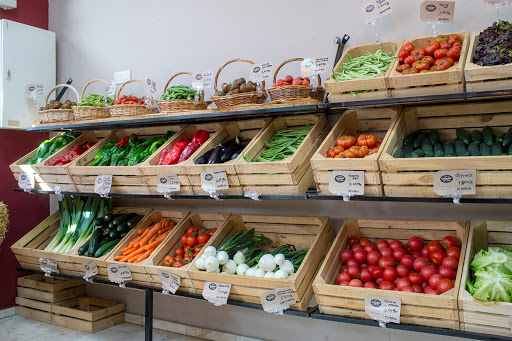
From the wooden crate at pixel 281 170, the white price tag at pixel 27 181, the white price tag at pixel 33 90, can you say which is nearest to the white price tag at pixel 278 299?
the wooden crate at pixel 281 170

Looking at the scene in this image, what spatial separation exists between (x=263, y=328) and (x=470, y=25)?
2.63 meters

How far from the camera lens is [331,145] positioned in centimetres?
283

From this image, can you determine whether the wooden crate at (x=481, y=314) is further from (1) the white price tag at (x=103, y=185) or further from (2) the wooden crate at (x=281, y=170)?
(1) the white price tag at (x=103, y=185)

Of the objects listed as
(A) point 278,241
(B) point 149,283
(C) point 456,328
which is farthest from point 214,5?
(C) point 456,328

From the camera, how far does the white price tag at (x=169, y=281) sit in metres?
3.06

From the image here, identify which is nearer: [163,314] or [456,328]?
[456,328]

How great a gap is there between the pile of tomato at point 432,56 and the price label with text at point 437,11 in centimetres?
12

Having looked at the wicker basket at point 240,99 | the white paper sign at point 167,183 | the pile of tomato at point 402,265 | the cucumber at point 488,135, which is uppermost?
the wicker basket at point 240,99

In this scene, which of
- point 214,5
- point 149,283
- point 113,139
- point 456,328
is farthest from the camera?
point 113,139

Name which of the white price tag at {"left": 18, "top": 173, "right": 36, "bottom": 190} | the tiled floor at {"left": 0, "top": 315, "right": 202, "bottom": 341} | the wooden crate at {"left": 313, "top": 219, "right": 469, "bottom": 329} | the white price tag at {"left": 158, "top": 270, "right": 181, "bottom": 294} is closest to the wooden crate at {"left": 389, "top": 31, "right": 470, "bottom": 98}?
the wooden crate at {"left": 313, "top": 219, "right": 469, "bottom": 329}

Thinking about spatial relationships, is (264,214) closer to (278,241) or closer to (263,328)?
(278,241)

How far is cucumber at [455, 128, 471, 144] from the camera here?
Answer: 255 cm

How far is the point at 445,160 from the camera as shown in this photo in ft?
7.42

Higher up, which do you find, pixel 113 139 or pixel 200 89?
pixel 200 89
